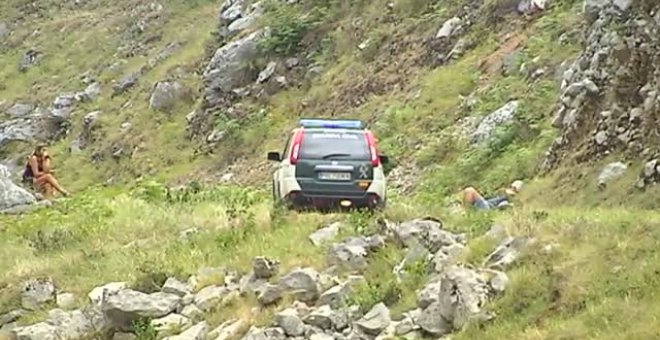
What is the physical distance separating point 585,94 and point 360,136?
4764mm

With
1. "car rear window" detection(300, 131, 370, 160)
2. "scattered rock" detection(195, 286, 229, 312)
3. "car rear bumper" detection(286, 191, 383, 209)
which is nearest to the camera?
"scattered rock" detection(195, 286, 229, 312)

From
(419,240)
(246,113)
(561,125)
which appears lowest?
(246,113)

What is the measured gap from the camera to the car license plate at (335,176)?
668 inches

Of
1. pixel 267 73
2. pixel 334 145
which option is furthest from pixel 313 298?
pixel 267 73

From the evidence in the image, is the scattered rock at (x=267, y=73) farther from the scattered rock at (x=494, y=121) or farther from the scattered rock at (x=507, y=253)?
the scattered rock at (x=507, y=253)

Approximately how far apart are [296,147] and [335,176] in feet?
2.47

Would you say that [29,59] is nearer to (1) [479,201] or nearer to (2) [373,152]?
(2) [373,152]

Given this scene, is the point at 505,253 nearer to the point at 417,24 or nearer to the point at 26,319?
the point at 26,319

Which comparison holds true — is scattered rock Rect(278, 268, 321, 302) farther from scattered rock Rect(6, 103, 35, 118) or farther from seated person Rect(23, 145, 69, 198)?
scattered rock Rect(6, 103, 35, 118)

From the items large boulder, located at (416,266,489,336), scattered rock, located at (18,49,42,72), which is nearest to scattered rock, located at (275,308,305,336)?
large boulder, located at (416,266,489,336)

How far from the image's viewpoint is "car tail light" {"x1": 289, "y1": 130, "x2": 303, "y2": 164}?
1712 cm

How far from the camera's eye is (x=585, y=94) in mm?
20453

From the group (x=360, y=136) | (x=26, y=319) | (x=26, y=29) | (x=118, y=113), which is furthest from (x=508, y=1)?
(x=26, y=29)

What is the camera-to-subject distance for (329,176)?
1697 cm
